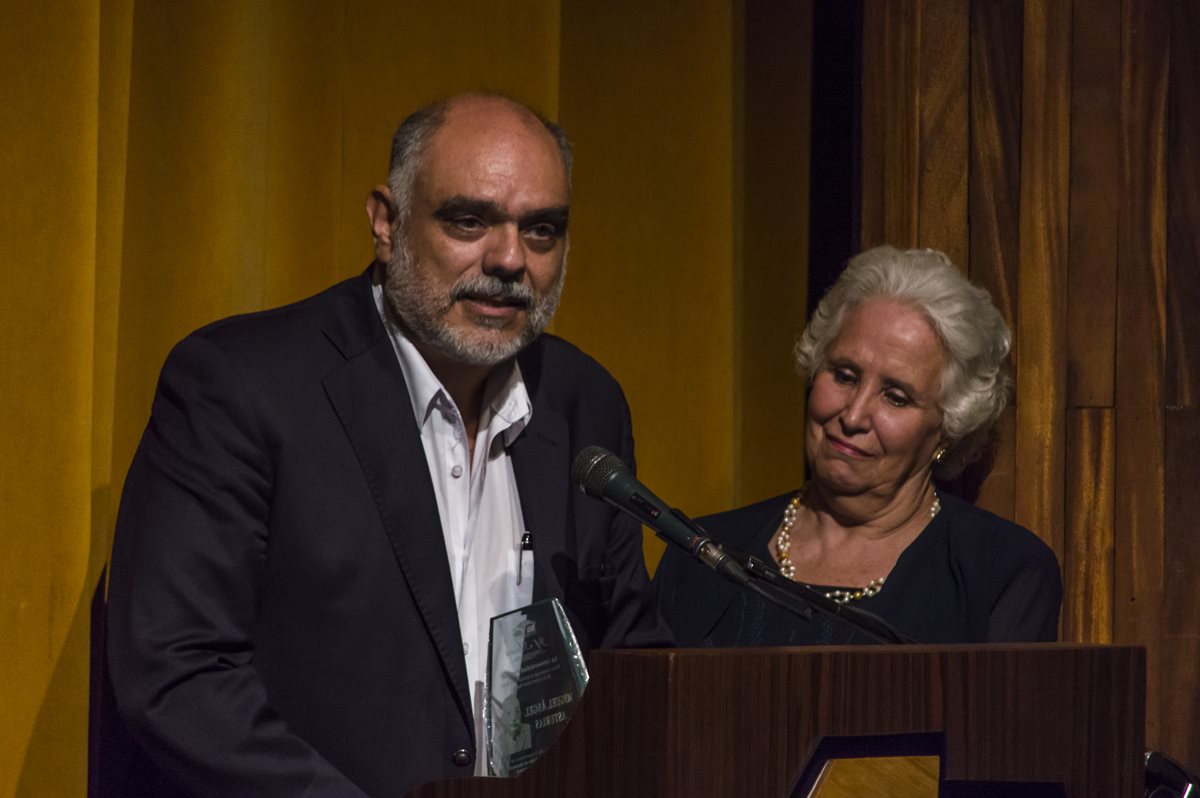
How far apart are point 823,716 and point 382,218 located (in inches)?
42.7

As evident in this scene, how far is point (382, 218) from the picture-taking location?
2.10 metres

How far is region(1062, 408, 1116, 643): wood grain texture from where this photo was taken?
2.68 m

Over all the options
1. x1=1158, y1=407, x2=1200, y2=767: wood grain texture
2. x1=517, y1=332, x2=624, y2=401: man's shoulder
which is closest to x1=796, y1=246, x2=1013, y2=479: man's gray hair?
x1=1158, y1=407, x2=1200, y2=767: wood grain texture

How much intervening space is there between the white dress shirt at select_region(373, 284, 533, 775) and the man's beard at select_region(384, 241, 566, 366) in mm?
66

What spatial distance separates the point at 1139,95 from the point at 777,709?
5.89 ft

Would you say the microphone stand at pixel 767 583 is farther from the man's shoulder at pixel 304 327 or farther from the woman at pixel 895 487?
the woman at pixel 895 487

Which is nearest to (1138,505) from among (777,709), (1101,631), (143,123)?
(1101,631)

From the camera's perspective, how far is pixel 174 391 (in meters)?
1.85

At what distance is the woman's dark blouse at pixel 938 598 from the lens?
246cm

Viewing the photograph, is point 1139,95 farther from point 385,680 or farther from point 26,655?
point 26,655

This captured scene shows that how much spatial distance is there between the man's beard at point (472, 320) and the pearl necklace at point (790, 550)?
30.0 inches

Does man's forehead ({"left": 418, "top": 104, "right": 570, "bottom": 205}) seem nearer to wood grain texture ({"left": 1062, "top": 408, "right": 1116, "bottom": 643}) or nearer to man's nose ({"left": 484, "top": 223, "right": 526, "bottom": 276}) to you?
man's nose ({"left": 484, "top": 223, "right": 526, "bottom": 276})

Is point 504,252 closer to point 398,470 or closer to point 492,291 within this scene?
point 492,291

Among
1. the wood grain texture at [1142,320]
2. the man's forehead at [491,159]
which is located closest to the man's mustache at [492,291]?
the man's forehead at [491,159]
